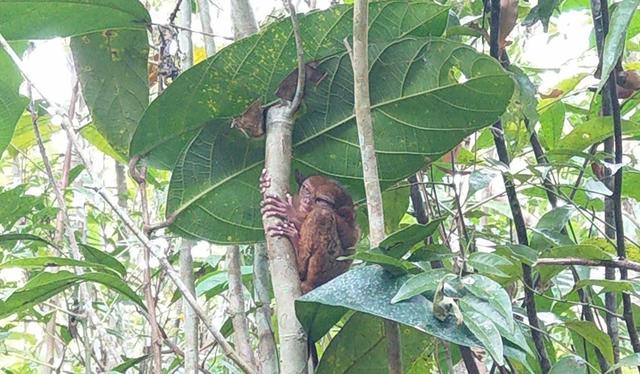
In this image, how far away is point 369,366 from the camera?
99cm

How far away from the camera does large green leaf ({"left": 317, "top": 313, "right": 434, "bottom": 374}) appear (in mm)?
989

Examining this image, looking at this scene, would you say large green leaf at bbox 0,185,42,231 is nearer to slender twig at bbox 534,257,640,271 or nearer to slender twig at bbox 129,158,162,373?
slender twig at bbox 129,158,162,373

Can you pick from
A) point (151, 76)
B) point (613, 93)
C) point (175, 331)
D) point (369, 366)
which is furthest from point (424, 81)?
point (175, 331)

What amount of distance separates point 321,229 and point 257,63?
1.31ft

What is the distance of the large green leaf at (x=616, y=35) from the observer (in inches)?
23.6

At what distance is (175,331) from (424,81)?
1141 millimetres

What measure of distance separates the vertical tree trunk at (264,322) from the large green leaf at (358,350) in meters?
0.08

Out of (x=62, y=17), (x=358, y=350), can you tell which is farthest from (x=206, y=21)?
(x=358, y=350)

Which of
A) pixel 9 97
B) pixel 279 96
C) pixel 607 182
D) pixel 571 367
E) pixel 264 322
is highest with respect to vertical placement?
pixel 9 97

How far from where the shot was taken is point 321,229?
4.35 feet

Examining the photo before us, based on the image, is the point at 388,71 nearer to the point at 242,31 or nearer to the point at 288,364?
the point at 242,31

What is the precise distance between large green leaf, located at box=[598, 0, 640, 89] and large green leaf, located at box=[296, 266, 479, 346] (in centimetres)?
28

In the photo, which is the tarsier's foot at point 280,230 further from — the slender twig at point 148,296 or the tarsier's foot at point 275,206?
the slender twig at point 148,296

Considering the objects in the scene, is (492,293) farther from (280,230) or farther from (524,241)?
(524,241)
